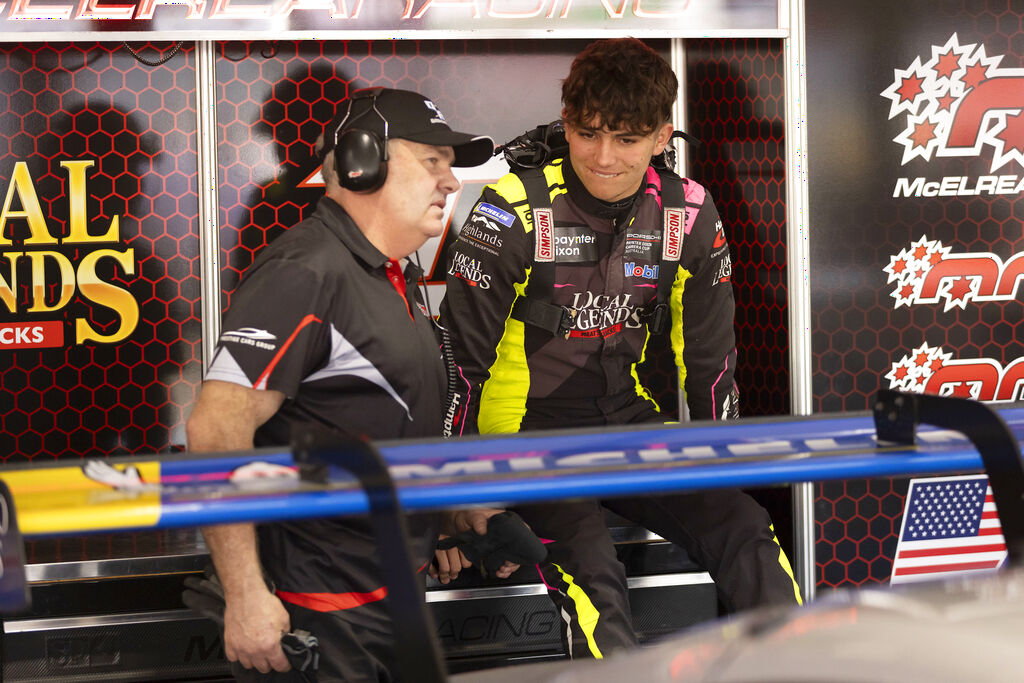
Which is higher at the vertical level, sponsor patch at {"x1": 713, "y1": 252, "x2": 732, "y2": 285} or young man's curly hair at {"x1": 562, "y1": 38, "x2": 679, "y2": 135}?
young man's curly hair at {"x1": 562, "y1": 38, "x2": 679, "y2": 135}

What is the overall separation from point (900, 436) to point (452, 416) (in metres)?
1.34

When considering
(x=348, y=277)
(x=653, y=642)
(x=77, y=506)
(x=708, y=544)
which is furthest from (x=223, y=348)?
(x=653, y=642)

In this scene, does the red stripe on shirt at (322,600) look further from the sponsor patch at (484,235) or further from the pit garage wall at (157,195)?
the pit garage wall at (157,195)

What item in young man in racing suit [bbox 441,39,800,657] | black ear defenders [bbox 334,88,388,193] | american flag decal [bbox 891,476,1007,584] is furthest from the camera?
american flag decal [bbox 891,476,1007,584]

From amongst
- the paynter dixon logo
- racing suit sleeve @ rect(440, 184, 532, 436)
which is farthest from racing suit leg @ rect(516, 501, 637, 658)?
the paynter dixon logo

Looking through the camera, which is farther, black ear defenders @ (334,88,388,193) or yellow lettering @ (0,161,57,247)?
yellow lettering @ (0,161,57,247)

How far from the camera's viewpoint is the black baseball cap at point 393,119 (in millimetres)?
1840

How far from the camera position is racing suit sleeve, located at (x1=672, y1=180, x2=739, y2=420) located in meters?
2.56

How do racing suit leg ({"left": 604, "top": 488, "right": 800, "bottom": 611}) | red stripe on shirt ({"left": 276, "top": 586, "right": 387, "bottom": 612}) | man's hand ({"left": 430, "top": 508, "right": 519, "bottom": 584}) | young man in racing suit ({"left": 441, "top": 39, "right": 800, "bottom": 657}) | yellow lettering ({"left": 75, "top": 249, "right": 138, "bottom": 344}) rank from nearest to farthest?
red stripe on shirt ({"left": 276, "top": 586, "right": 387, "bottom": 612}) < man's hand ({"left": 430, "top": 508, "right": 519, "bottom": 584}) < racing suit leg ({"left": 604, "top": 488, "right": 800, "bottom": 611}) < young man in racing suit ({"left": 441, "top": 39, "right": 800, "bottom": 657}) < yellow lettering ({"left": 75, "top": 249, "right": 138, "bottom": 344})

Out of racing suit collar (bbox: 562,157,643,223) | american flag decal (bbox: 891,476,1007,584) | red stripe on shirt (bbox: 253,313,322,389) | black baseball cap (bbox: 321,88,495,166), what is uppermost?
black baseball cap (bbox: 321,88,495,166)

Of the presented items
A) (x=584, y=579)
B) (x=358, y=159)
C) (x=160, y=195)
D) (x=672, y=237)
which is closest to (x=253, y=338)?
(x=358, y=159)

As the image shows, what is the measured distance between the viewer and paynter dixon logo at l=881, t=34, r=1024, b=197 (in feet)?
9.53

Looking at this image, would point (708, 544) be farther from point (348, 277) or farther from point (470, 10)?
point (470, 10)

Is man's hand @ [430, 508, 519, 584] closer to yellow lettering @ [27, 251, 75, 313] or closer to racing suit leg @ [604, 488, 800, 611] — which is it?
racing suit leg @ [604, 488, 800, 611]
